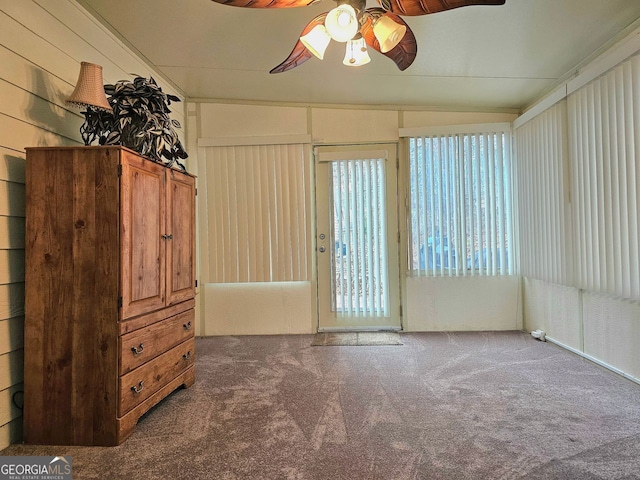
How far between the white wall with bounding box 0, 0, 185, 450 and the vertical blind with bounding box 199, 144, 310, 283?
177cm

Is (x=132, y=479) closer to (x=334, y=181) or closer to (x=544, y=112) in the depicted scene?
(x=334, y=181)

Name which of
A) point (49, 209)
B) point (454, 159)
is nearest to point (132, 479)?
point (49, 209)

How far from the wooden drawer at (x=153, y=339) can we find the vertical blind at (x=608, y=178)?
304 cm

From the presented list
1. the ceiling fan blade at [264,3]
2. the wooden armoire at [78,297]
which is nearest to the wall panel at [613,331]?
the ceiling fan blade at [264,3]

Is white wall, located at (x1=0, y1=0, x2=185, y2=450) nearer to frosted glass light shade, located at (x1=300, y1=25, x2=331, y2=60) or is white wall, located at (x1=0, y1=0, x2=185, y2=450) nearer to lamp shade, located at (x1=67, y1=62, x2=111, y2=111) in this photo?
lamp shade, located at (x1=67, y1=62, x2=111, y2=111)

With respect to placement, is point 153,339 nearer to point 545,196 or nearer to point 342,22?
point 342,22

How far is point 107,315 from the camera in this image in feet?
5.62

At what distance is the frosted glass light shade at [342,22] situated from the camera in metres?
1.57

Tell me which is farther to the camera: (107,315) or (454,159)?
(454,159)

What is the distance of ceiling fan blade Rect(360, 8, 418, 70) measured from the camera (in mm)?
1691

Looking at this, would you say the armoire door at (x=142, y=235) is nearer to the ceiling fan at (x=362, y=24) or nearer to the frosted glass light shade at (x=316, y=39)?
the ceiling fan at (x=362, y=24)

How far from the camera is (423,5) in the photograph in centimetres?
154

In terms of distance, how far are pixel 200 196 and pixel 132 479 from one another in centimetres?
284

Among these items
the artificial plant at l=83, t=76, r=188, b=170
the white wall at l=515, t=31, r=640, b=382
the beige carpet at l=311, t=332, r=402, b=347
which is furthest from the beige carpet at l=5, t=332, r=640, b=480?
the artificial plant at l=83, t=76, r=188, b=170
